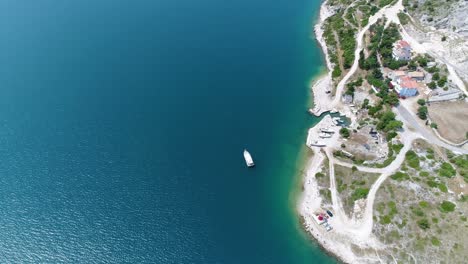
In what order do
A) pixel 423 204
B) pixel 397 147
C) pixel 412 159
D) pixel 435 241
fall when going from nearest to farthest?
pixel 435 241, pixel 423 204, pixel 412 159, pixel 397 147

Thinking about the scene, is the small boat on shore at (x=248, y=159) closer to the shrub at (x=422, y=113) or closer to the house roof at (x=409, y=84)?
the shrub at (x=422, y=113)

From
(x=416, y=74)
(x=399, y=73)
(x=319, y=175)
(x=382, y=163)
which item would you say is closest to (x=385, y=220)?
(x=382, y=163)

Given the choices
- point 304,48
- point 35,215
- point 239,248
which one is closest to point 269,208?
point 239,248

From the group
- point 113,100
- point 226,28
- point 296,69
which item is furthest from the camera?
point 226,28

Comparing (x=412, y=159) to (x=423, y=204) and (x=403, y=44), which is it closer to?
(x=423, y=204)

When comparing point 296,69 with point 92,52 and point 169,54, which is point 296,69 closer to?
point 169,54

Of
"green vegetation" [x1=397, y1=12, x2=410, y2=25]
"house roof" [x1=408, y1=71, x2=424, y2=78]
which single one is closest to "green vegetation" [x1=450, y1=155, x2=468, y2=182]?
"house roof" [x1=408, y1=71, x2=424, y2=78]

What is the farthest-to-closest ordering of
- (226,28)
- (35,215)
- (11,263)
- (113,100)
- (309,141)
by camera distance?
1. (226,28)
2. (113,100)
3. (309,141)
4. (35,215)
5. (11,263)

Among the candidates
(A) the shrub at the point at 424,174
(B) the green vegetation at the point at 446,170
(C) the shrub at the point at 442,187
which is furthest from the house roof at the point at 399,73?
(C) the shrub at the point at 442,187
